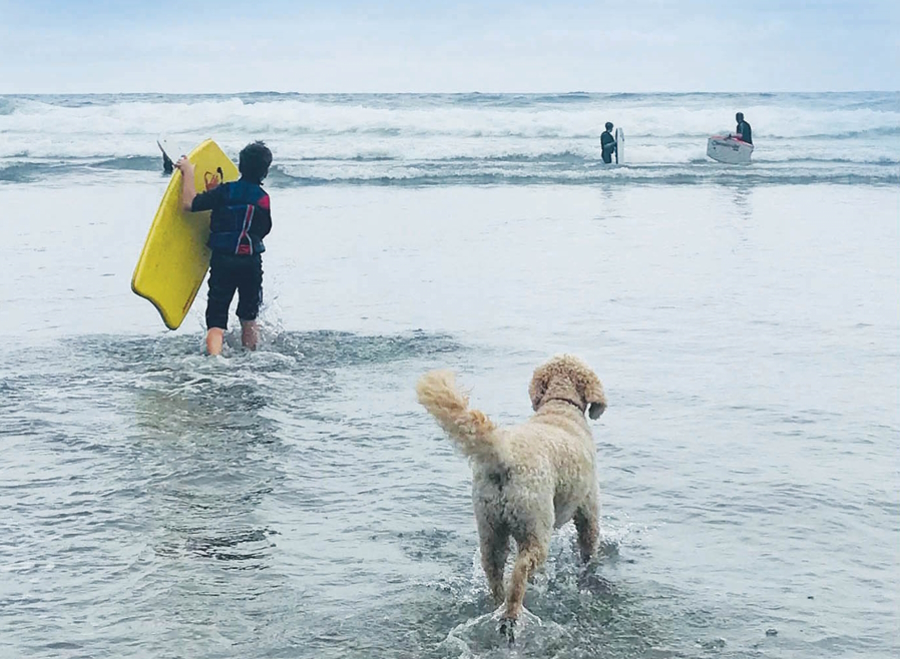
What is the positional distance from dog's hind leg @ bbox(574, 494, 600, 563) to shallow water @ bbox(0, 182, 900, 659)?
13 cm

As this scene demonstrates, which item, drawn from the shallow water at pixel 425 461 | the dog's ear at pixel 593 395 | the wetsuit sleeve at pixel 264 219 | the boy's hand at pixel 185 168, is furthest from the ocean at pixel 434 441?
the wetsuit sleeve at pixel 264 219

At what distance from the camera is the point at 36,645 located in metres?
4.30

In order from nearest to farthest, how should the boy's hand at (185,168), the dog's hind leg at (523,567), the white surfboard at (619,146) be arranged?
1. the dog's hind leg at (523,567)
2. the boy's hand at (185,168)
3. the white surfboard at (619,146)

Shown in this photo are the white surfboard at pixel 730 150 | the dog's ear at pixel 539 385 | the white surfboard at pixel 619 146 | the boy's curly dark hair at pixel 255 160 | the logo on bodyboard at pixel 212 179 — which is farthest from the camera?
the white surfboard at pixel 730 150

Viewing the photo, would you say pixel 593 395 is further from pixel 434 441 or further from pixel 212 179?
pixel 212 179

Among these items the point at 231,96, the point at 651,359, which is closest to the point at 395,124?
the point at 231,96

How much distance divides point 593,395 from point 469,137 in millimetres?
35048

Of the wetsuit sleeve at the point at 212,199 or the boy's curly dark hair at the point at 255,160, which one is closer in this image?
the boy's curly dark hair at the point at 255,160

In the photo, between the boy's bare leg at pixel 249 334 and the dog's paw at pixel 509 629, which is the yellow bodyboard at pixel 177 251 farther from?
the dog's paw at pixel 509 629

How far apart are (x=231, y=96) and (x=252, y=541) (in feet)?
186

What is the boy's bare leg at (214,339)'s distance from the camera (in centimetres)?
898

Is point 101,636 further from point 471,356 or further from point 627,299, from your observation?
point 627,299

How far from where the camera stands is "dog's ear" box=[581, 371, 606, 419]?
5.12 meters

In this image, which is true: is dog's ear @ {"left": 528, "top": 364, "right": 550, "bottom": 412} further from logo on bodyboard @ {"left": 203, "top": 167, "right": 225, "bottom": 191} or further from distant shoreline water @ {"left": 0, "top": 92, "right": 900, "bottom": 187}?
distant shoreline water @ {"left": 0, "top": 92, "right": 900, "bottom": 187}
